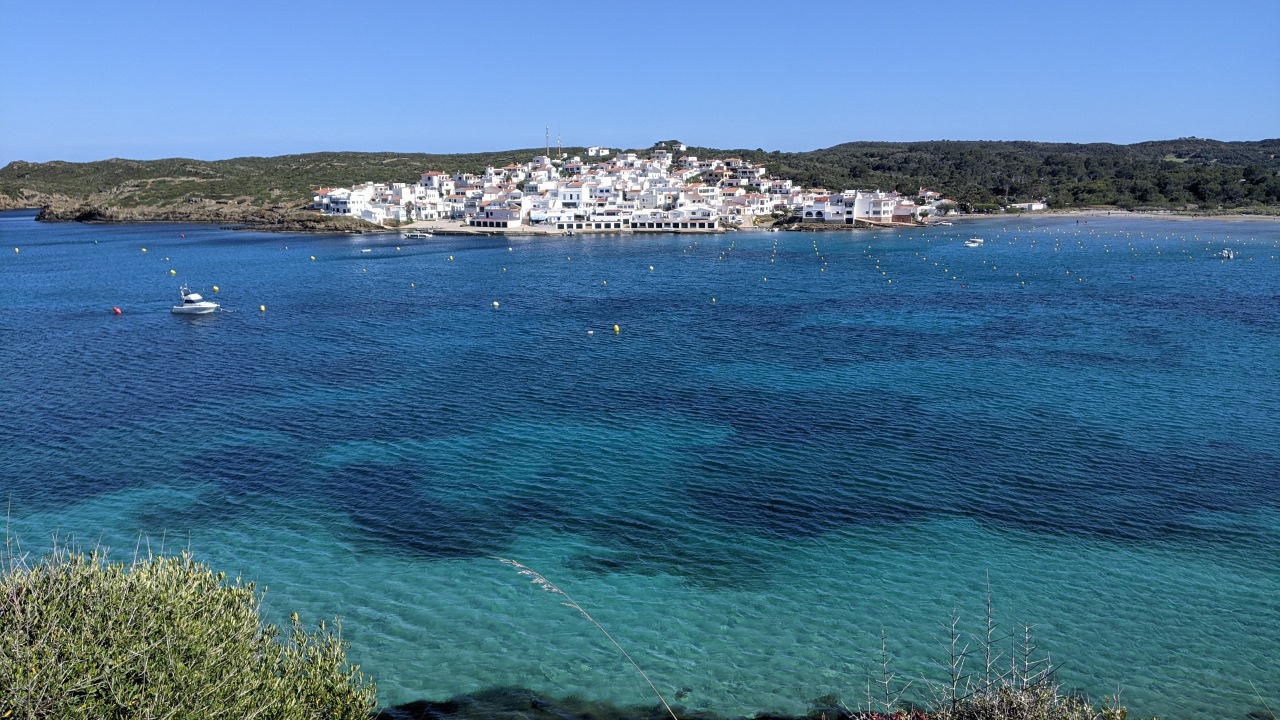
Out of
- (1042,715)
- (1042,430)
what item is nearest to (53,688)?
(1042,715)

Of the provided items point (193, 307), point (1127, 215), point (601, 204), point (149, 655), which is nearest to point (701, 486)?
point (149, 655)

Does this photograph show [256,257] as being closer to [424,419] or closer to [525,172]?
[424,419]

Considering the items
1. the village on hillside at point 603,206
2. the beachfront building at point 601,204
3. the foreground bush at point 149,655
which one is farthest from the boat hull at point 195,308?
the beachfront building at point 601,204

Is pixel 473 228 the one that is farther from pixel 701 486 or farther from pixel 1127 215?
pixel 1127 215

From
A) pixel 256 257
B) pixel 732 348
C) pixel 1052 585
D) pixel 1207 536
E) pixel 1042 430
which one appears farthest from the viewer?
pixel 256 257

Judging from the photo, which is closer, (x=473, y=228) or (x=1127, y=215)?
(x=473, y=228)
